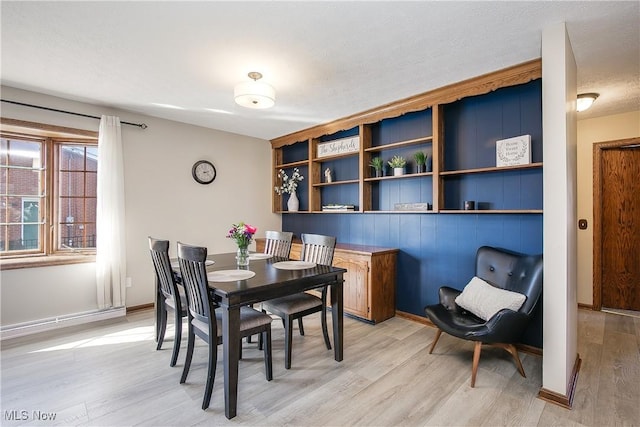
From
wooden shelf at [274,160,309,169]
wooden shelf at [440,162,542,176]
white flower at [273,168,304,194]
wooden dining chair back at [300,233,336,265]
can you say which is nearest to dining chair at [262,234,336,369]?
wooden dining chair back at [300,233,336,265]

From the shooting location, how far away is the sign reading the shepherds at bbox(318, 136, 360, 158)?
160 inches

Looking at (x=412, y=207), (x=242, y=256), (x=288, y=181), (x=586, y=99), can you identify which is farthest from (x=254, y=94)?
(x=586, y=99)

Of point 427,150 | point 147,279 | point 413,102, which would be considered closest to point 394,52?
point 413,102

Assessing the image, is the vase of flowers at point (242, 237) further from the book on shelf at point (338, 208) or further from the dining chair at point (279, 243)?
the book on shelf at point (338, 208)

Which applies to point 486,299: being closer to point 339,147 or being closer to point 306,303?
point 306,303

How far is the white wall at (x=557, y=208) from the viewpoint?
1964 mm

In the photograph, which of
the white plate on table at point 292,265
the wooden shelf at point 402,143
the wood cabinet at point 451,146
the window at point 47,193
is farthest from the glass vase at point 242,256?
the window at point 47,193

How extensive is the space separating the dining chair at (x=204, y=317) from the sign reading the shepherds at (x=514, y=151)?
2421 mm

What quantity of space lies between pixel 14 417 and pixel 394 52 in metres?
3.45

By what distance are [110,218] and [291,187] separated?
246 centimetres

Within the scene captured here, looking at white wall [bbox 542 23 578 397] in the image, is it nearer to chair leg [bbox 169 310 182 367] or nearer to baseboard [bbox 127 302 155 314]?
chair leg [bbox 169 310 182 367]

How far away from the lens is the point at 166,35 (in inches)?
85.4

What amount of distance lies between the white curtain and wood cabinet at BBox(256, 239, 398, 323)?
2504mm

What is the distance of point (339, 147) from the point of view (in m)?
4.26
